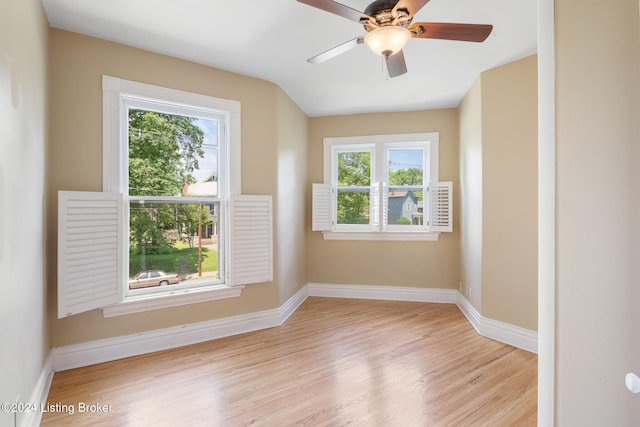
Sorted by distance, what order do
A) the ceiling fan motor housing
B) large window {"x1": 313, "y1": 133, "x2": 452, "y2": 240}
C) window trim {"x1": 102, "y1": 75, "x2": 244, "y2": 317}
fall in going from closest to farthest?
the ceiling fan motor housing < window trim {"x1": 102, "y1": 75, "x2": 244, "y2": 317} < large window {"x1": 313, "y1": 133, "x2": 452, "y2": 240}

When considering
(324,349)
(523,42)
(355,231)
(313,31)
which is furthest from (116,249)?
(523,42)

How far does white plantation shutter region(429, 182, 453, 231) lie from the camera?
3879mm

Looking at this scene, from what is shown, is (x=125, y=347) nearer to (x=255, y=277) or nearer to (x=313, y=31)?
(x=255, y=277)

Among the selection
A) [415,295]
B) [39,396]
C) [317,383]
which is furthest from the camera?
[415,295]

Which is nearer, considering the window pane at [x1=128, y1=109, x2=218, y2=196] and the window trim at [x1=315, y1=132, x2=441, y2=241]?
the window pane at [x1=128, y1=109, x2=218, y2=196]

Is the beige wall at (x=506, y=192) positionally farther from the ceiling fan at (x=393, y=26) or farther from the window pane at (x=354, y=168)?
the window pane at (x=354, y=168)

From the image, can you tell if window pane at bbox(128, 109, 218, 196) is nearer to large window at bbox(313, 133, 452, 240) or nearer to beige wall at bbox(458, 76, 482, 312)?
large window at bbox(313, 133, 452, 240)

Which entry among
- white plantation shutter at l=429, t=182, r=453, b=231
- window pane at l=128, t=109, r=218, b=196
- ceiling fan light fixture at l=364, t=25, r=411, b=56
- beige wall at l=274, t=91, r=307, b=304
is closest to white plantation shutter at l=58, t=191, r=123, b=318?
window pane at l=128, t=109, r=218, b=196

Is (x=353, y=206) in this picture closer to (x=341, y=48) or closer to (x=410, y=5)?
(x=341, y=48)

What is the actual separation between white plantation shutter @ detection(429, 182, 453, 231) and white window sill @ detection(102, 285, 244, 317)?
2.59 m

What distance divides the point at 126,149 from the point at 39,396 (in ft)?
6.00

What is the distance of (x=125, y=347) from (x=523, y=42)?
415cm

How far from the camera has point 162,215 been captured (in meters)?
2.73

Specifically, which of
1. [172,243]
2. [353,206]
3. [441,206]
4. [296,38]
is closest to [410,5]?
[296,38]
